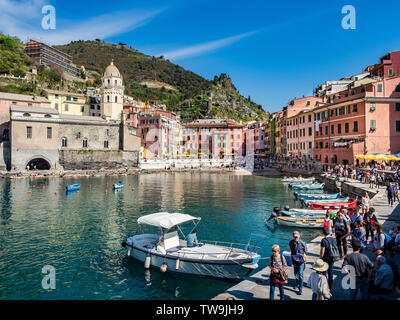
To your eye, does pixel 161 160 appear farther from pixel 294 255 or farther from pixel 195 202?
pixel 294 255

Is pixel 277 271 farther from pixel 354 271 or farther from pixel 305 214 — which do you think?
pixel 305 214

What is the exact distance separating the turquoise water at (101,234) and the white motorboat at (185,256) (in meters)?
0.46

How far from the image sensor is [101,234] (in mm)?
19875

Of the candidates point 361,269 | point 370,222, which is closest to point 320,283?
point 361,269

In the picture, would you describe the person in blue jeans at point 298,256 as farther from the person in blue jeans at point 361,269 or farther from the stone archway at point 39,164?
the stone archway at point 39,164

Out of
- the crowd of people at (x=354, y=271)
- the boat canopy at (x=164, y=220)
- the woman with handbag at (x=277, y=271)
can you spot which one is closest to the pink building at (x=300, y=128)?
the boat canopy at (x=164, y=220)

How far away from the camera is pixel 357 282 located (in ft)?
22.7

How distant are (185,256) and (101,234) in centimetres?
942

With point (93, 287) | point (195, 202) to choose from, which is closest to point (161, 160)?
point (195, 202)

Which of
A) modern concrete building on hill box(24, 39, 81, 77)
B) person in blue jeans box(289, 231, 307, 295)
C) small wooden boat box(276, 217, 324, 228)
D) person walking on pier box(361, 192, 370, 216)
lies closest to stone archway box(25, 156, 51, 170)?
small wooden boat box(276, 217, 324, 228)

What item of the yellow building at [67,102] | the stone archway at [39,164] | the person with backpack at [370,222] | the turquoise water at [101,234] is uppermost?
the yellow building at [67,102]

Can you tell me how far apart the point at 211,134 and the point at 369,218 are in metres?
79.7

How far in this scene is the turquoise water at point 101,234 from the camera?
1207 centimetres

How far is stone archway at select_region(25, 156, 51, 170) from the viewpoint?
63406 millimetres
